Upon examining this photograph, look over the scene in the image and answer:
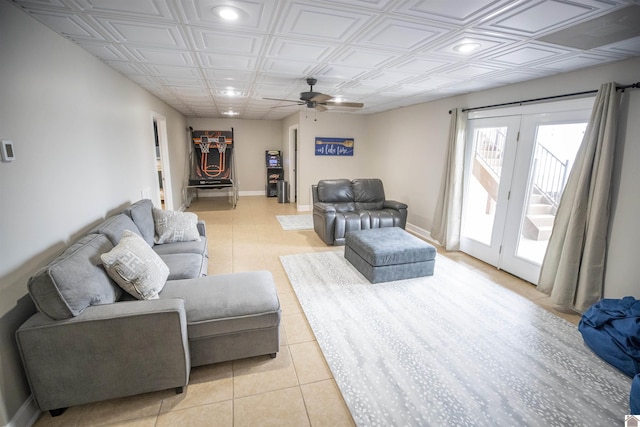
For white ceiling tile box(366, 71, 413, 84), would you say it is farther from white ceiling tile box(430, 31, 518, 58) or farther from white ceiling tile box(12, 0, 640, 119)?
white ceiling tile box(430, 31, 518, 58)

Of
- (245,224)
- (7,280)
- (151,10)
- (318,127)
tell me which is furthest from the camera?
(318,127)

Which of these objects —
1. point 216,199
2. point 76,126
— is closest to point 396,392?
point 76,126

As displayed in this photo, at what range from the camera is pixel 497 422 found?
1.64 meters

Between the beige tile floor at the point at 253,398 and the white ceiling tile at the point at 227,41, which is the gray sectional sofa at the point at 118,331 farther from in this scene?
the white ceiling tile at the point at 227,41

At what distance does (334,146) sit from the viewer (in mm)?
6969

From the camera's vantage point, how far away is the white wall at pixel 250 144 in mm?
8547

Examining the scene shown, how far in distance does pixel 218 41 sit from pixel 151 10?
22.6 inches

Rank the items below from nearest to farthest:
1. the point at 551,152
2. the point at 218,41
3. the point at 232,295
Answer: the point at 232,295
the point at 218,41
the point at 551,152

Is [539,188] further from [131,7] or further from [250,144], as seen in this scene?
[250,144]

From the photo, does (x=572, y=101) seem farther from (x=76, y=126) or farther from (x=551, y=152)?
(x=76, y=126)

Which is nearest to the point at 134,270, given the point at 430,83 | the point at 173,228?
the point at 173,228

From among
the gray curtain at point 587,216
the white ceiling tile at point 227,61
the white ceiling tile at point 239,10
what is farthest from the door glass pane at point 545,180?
the white ceiling tile at point 227,61

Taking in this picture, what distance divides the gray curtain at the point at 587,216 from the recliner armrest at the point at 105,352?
3.34 meters

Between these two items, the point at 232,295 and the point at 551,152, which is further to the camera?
the point at 551,152
